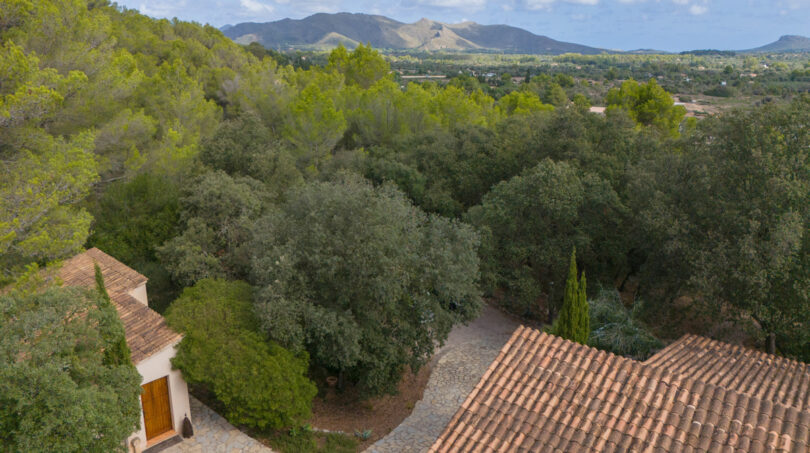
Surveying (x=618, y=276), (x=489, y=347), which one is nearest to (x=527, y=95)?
(x=618, y=276)

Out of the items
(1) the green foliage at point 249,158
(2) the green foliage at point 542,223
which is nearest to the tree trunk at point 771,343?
(2) the green foliage at point 542,223

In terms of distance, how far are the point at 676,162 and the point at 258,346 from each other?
43.8 ft

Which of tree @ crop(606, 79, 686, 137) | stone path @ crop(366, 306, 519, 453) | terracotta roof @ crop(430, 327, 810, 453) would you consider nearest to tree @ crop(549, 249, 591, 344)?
stone path @ crop(366, 306, 519, 453)

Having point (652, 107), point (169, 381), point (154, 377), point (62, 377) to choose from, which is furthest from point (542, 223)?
point (652, 107)

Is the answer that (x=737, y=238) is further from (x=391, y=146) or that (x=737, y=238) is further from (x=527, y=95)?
(x=527, y=95)

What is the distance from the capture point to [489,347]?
1811 cm

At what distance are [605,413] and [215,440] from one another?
8.85 meters

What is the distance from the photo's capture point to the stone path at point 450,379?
1316 centimetres

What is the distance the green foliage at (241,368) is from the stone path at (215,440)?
0.36 metres

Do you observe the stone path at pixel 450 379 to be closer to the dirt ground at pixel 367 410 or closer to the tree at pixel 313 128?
the dirt ground at pixel 367 410

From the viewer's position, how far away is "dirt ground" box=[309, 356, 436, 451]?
45.3 feet

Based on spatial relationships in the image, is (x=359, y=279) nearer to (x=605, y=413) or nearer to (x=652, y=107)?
(x=605, y=413)

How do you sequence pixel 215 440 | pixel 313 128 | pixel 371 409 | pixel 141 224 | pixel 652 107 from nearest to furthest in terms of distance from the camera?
1. pixel 215 440
2. pixel 371 409
3. pixel 141 224
4. pixel 313 128
5. pixel 652 107

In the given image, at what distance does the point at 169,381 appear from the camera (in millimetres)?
11828
